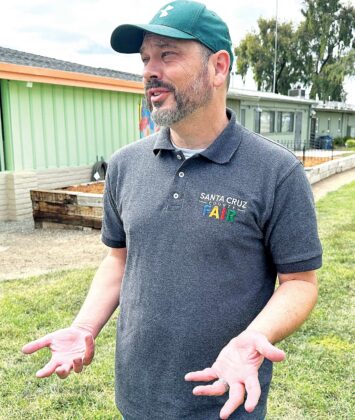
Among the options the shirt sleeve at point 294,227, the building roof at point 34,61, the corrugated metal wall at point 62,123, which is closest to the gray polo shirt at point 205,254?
the shirt sleeve at point 294,227

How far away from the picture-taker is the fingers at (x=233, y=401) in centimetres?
119

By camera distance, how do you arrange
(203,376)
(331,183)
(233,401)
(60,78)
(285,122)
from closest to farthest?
(233,401), (203,376), (60,78), (331,183), (285,122)

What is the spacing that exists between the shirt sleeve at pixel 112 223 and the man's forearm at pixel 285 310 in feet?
2.42

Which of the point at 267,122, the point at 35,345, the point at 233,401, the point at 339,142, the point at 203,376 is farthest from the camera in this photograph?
the point at 339,142

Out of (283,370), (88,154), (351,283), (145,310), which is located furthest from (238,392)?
(88,154)

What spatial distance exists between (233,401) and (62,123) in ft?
33.6

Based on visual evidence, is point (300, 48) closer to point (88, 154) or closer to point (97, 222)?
point (88, 154)

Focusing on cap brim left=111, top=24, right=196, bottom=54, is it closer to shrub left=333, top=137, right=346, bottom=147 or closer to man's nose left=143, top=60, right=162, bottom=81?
man's nose left=143, top=60, right=162, bottom=81

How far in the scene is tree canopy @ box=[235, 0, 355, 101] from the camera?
37.8 m

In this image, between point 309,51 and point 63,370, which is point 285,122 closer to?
point 309,51

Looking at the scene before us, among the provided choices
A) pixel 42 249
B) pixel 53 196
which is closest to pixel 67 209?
pixel 53 196

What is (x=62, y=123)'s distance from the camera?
1074 centimetres

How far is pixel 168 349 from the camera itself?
168cm

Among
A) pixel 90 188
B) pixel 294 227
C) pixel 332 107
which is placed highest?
pixel 294 227
